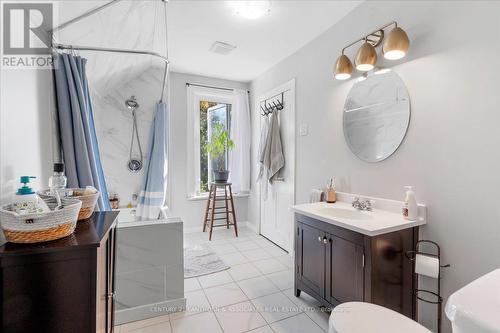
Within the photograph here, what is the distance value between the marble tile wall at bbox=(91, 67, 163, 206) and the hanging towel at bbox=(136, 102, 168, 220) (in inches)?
5.1

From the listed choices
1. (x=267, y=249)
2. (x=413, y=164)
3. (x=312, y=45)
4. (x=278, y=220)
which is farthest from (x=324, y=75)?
(x=267, y=249)

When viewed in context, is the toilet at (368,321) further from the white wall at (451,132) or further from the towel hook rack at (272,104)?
the towel hook rack at (272,104)

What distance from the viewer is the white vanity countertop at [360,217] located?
1.45m

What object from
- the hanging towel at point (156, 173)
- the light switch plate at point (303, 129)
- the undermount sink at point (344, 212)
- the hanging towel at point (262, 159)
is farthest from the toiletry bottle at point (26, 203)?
the hanging towel at point (262, 159)

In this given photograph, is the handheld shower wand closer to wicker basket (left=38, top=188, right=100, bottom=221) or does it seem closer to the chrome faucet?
wicker basket (left=38, top=188, right=100, bottom=221)

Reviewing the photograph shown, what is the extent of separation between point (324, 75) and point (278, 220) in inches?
74.8

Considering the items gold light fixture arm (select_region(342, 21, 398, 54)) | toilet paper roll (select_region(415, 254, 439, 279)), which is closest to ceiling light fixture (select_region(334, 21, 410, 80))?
gold light fixture arm (select_region(342, 21, 398, 54))

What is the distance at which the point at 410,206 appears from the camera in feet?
5.11

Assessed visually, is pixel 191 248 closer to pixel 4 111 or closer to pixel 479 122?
pixel 4 111

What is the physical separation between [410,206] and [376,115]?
0.75 metres

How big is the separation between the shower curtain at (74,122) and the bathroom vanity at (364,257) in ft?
5.13

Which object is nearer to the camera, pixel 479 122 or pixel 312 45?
pixel 479 122

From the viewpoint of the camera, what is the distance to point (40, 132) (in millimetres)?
1282

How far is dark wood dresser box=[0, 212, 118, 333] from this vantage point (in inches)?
27.0
